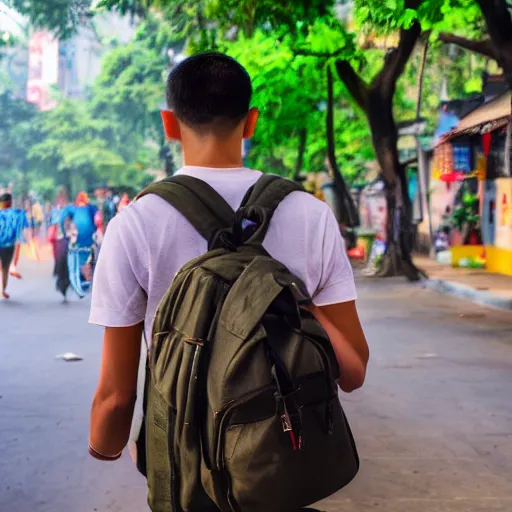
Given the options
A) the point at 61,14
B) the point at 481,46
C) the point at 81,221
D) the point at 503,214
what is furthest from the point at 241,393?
the point at 61,14

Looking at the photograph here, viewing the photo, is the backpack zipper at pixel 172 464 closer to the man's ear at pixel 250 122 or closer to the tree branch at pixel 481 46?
the man's ear at pixel 250 122

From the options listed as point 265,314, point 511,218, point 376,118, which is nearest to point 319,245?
point 265,314

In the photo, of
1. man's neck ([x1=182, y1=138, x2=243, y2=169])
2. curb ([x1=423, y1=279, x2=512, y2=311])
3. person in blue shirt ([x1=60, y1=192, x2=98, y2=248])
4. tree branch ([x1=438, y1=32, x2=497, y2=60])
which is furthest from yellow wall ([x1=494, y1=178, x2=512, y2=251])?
man's neck ([x1=182, y1=138, x2=243, y2=169])

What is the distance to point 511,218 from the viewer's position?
22641mm

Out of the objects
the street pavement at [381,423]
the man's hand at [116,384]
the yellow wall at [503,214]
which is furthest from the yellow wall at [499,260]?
the man's hand at [116,384]

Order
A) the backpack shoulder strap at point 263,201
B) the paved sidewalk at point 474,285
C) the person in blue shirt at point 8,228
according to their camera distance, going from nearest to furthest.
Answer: the backpack shoulder strap at point 263,201, the person in blue shirt at point 8,228, the paved sidewalk at point 474,285

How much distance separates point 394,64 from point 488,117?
2.42 m

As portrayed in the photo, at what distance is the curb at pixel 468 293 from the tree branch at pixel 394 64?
4.27 m

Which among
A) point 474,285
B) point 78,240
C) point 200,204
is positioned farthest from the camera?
point 474,285

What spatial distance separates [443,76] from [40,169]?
142 ft

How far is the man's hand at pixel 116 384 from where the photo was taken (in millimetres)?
2104

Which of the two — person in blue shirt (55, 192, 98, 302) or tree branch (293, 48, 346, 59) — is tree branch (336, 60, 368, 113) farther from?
person in blue shirt (55, 192, 98, 302)

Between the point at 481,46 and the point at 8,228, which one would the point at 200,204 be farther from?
the point at 481,46

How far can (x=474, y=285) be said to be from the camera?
61.9ft
